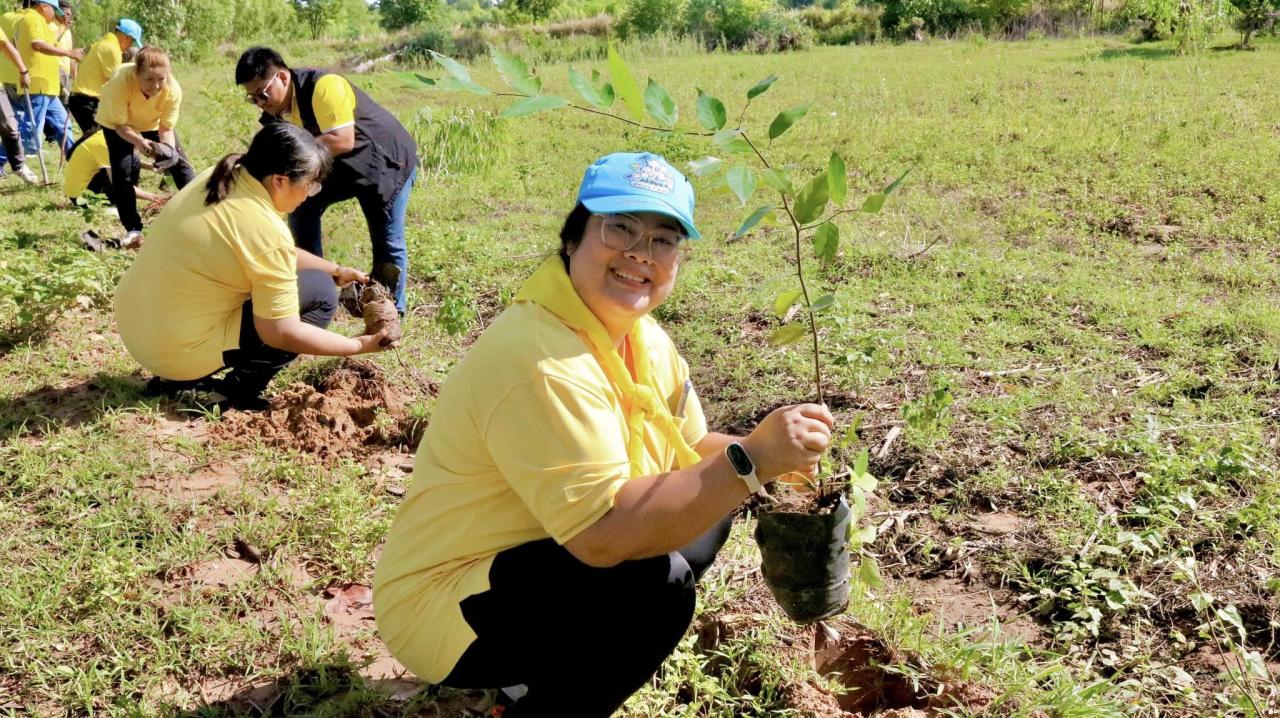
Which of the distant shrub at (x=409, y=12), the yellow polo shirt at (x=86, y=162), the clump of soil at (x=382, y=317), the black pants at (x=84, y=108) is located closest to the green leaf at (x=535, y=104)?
the clump of soil at (x=382, y=317)

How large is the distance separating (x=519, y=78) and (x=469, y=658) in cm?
105

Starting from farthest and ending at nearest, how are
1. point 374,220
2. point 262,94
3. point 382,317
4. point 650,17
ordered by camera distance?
1. point 650,17
2. point 374,220
3. point 262,94
4. point 382,317

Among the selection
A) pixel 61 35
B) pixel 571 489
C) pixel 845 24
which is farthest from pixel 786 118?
pixel 845 24

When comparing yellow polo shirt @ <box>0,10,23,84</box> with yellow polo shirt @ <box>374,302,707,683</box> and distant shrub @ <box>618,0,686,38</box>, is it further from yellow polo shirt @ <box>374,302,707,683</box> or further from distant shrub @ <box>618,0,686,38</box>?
distant shrub @ <box>618,0,686,38</box>

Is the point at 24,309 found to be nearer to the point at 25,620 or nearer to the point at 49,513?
the point at 49,513

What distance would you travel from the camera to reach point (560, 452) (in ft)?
5.24

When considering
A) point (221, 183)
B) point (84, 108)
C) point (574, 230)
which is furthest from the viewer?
point (84, 108)

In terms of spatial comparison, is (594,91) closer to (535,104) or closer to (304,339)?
(535,104)

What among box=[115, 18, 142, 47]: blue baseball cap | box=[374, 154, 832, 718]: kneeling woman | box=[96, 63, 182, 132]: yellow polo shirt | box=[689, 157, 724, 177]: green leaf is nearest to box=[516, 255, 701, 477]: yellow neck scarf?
box=[374, 154, 832, 718]: kneeling woman

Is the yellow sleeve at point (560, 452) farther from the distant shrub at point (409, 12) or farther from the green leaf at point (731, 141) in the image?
the distant shrub at point (409, 12)

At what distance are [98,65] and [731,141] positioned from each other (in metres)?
6.66

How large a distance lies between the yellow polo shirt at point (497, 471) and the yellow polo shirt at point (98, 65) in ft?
20.4

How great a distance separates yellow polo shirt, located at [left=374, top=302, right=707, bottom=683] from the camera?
63.2 inches

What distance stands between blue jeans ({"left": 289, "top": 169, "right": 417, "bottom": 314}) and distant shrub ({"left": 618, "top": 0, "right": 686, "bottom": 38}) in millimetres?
18614
